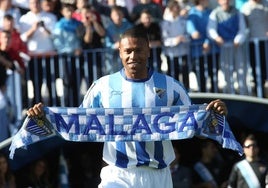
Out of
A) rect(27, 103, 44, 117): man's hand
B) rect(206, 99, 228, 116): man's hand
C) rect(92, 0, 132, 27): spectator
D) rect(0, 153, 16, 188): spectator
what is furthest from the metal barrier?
rect(206, 99, 228, 116): man's hand

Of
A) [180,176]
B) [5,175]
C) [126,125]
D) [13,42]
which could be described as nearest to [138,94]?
[126,125]

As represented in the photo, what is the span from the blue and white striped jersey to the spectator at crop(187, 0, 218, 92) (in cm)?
604

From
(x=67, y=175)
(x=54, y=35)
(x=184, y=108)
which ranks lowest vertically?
(x=67, y=175)

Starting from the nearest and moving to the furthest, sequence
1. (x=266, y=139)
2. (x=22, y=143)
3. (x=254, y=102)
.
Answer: (x=22, y=143) < (x=254, y=102) < (x=266, y=139)

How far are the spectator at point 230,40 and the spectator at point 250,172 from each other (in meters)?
1.69

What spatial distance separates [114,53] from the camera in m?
14.9

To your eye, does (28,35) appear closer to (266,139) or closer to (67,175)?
(67,175)

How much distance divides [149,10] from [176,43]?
664 mm

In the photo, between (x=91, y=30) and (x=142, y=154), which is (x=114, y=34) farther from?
(x=142, y=154)

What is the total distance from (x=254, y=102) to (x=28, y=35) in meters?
3.40

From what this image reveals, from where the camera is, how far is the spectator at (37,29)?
48.3ft

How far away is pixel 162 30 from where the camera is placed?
15062mm

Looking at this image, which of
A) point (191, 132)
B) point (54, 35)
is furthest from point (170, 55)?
point (191, 132)

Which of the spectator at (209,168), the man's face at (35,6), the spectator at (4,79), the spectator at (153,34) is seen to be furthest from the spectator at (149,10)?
the spectator at (4,79)
